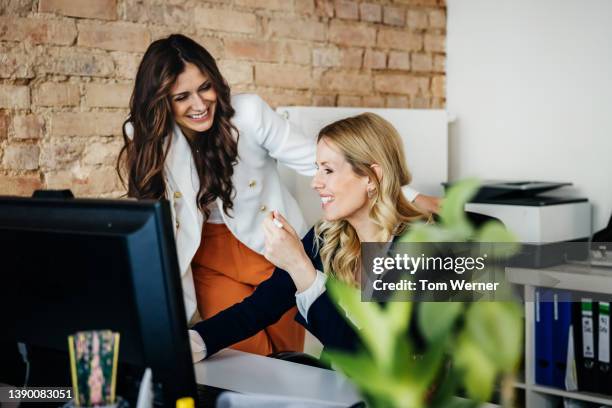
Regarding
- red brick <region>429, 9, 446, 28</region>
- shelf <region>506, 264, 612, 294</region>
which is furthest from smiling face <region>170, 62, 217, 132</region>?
red brick <region>429, 9, 446, 28</region>

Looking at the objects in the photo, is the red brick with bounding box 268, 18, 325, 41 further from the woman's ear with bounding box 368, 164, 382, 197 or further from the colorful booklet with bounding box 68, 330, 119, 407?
the colorful booklet with bounding box 68, 330, 119, 407

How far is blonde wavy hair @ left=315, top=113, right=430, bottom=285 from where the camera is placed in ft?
6.66

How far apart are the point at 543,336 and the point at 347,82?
1310 millimetres

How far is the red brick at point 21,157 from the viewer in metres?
2.30

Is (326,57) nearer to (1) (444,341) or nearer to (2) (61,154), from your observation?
(2) (61,154)

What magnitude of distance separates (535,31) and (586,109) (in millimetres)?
427

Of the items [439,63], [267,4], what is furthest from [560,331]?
[267,4]

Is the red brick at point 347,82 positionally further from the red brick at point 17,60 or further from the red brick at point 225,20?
the red brick at point 17,60

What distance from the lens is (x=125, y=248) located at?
1023 millimetres

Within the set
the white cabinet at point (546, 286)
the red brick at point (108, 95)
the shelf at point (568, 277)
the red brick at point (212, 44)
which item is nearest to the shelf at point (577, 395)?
the white cabinet at point (546, 286)

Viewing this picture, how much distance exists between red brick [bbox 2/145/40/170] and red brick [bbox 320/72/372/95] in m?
1.24

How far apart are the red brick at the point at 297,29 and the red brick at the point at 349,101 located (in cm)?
26

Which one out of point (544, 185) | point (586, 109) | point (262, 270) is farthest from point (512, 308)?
point (586, 109)

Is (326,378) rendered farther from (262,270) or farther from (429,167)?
(429,167)
